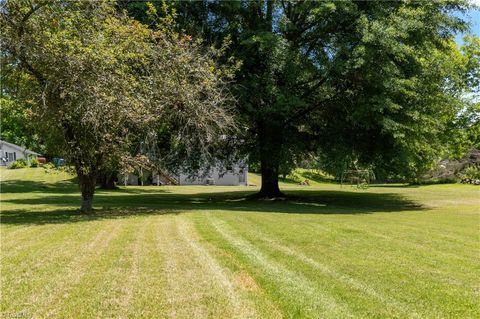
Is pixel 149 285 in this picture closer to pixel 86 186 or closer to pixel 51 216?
pixel 51 216

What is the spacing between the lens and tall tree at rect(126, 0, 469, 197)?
17719 millimetres

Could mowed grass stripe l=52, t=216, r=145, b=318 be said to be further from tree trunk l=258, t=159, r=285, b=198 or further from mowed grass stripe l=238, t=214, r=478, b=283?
tree trunk l=258, t=159, r=285, b=198

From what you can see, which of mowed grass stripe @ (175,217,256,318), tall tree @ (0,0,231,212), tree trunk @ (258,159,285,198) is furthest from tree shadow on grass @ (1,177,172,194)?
mowed grass stripe @ (175,217,256,318)

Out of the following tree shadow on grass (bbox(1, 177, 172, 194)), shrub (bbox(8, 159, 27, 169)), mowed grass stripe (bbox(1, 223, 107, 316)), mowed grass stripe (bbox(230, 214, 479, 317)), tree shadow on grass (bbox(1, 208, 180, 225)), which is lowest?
mowed grass stripe (bbox(230, 214, 479, 317))

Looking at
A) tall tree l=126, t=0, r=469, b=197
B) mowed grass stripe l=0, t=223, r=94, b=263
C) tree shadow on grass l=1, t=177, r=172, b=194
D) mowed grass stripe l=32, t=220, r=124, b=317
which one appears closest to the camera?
mowed grass stripe l=32, t=220, r=124, b=317

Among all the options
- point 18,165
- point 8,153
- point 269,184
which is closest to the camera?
point 269,184

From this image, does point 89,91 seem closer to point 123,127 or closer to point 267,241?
point 123,127

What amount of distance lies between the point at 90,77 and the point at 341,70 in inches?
383

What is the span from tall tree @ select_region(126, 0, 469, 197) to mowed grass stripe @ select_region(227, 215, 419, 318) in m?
9.83

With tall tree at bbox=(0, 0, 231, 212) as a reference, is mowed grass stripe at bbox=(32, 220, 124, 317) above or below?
below

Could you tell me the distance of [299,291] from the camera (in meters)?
5.60

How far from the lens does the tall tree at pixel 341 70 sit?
1772 cm

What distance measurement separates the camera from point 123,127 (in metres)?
13.6

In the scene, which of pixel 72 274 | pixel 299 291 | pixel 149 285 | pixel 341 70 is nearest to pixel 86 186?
pixel 72 274
